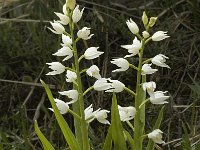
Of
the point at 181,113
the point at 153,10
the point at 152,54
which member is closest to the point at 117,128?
the point at 181,113

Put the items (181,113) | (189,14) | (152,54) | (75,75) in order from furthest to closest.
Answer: (189,14), (152,54), (181,113), (75,75)

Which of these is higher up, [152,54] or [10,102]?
[152,54]

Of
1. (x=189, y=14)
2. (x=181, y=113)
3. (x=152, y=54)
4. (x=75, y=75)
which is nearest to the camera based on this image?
(x=75, y=75)

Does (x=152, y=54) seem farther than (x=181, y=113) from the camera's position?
Yes

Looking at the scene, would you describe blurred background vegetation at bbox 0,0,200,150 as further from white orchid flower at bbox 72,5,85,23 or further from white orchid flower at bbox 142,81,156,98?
white orchid flower at bbox 72,5,85,23

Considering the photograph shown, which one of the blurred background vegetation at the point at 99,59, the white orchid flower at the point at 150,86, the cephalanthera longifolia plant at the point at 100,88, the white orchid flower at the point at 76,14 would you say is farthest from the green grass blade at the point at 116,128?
the blurred background vegetation at the point at 99,59

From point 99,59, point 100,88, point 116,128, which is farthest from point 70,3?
point 99,59

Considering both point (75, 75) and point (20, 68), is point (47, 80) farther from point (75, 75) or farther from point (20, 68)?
point (75, 75)

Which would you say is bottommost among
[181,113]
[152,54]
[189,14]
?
[181,113]
